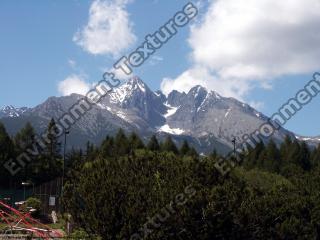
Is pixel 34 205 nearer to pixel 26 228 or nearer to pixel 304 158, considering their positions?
pixel 26 228

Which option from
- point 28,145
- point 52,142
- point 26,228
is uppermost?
point 52,142

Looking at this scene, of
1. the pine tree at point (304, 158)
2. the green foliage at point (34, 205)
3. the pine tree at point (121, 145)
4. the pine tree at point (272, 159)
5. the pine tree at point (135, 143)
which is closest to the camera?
the green foliage at point (34, 205)

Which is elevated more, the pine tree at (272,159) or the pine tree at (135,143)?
the pine tree at (135,143)

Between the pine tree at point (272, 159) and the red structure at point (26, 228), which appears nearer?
the red structure at point (26, 228)

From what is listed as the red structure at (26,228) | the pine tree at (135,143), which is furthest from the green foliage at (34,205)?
the pine tree at (135,143)

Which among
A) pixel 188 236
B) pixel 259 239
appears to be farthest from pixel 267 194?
pixel 188 236

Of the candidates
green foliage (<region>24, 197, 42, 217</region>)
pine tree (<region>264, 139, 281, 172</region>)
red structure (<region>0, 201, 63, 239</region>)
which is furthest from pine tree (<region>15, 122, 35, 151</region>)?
red structure (<region>0, 201, 63, 239</region>)

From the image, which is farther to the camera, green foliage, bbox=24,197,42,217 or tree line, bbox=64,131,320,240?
green foliage, bbox=24,197,42,217

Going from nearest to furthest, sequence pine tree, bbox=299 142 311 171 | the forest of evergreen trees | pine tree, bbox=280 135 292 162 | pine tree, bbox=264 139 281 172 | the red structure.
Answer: the forest of evergreen trees < the red structure < pine tree, bbox=264 139 281 172 < pine tree, bbox=299 142 311 171 < pine tree, bbox=280 135 292 162

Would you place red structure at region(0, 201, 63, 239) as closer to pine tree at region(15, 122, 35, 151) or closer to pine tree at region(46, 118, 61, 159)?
pine tree at region(15, 122, 35, 151)

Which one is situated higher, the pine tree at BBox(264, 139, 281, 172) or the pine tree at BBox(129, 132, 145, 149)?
the pine tree at BBox(129, 132, 145, 149)

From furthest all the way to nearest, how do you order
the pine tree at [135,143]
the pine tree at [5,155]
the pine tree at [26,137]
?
the pine tree at [26,137] < the pine tree at [135,143] < the pine tree at [5,155]

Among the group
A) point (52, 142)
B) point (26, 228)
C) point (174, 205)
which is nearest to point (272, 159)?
point (52, 142)

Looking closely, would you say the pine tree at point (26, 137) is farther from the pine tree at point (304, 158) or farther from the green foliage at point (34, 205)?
the pine tree at point (304, 158)
